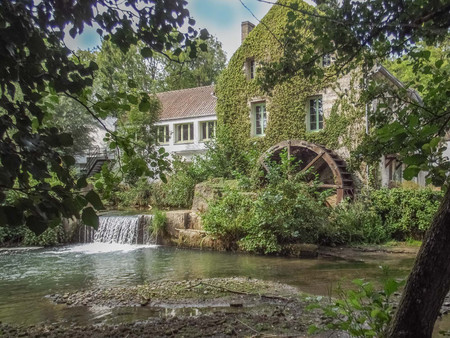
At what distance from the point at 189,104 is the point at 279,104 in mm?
9033

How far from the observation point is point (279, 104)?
15836mm

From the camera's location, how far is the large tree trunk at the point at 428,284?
1780mm

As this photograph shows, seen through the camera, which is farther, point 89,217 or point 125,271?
point 125,271

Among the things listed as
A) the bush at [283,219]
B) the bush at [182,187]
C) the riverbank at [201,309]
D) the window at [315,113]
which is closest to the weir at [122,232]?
the bush at [283,219]

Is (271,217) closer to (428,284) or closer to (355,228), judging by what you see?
(355,228)

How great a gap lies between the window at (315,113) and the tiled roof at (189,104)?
739cm

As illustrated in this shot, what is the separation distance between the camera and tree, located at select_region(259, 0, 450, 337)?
1.58m

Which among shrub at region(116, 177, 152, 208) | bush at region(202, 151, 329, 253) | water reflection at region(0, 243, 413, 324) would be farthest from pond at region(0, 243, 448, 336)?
shrub at region(116, 177, 152, 208)

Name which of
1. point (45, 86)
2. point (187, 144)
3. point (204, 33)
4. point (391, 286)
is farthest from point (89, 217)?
point (187, 144)

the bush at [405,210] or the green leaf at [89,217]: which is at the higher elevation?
the green leaf at [89,217]

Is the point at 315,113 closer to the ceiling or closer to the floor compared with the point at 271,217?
closer to the ceiling

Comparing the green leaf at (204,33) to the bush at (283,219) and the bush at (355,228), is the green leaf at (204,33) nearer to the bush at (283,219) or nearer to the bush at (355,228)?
the bush at (283,219)

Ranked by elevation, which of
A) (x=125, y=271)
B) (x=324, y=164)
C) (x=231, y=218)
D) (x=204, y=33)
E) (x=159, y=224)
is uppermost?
(x=324, y=164)

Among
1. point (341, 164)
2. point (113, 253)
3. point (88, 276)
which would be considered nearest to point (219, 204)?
point (113, 253)
